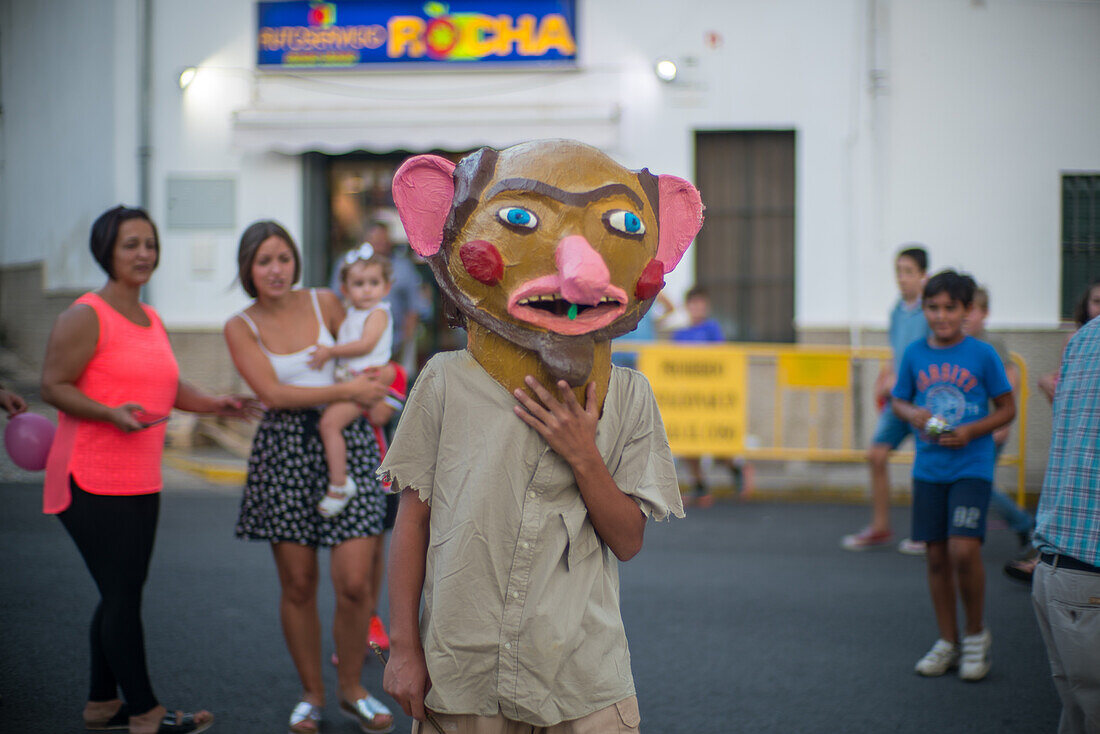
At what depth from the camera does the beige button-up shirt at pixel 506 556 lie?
200cm

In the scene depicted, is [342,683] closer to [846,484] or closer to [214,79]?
[846,484]

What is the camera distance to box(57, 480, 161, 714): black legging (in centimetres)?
359

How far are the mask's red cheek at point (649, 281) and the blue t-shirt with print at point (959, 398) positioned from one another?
2.90 m

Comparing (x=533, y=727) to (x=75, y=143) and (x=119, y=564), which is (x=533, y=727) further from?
(x=75, y=143)

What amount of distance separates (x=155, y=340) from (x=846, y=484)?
22.7 feet

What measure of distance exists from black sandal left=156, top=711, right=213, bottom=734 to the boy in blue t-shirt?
3.12 metres

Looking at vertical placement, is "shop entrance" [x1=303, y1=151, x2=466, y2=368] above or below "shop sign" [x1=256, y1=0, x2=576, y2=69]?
below

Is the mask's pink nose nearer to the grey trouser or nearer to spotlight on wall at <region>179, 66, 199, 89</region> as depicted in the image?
the grey trouser

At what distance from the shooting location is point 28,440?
150 inches

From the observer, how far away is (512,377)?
6.81ft

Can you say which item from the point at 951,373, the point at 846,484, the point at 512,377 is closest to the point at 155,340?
the point at 512,377

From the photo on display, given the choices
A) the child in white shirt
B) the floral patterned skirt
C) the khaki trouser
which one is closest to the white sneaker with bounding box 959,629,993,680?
the floral patterned skirt

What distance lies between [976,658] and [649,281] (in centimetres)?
328

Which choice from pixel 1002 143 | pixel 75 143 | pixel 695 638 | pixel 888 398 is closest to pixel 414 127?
Result: pixel 75 143
